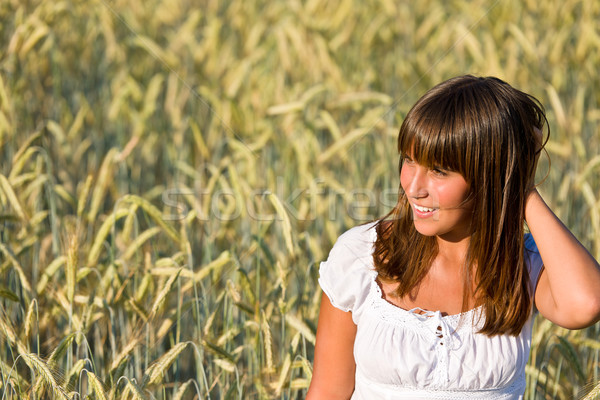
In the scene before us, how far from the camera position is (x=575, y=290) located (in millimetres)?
1197

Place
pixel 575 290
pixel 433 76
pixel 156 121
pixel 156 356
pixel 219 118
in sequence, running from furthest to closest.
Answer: pixel 433 76, pixel 156 121, pixel 219 118, pixel 156 356, pixel 575 290

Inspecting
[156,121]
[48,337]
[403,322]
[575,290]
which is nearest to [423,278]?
[403,322]

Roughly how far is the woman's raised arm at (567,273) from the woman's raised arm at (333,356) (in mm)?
362

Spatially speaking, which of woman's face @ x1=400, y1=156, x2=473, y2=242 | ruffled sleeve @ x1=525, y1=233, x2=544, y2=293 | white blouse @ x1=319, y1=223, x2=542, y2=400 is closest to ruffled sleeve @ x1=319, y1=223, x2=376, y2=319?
white blouse @ x1=319, y1=223, x2=542, y2=400

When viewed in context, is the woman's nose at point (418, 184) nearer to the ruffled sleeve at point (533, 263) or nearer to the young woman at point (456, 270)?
the young woman at point (456, 270)

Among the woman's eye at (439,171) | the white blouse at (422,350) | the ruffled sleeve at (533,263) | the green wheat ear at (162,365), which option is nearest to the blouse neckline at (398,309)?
the white blouse at (422,350)

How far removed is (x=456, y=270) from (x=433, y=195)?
7.5 inches

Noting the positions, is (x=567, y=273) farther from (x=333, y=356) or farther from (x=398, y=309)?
(x=333, y=356)

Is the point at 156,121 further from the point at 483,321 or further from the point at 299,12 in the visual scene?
the point at 483,321

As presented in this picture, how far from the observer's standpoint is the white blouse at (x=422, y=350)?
1252 mm

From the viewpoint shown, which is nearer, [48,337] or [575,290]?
[575,290]

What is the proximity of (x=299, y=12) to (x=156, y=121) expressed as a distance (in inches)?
40.2

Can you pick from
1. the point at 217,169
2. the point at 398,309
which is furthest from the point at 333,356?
the point at 217,169

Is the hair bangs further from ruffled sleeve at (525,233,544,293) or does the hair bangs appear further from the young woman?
ruffled sleeve at (525,233,544,293)
